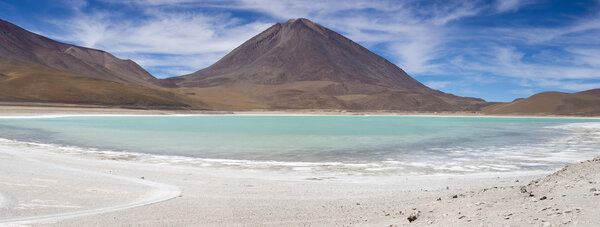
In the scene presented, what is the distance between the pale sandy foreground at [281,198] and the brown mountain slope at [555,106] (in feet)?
304

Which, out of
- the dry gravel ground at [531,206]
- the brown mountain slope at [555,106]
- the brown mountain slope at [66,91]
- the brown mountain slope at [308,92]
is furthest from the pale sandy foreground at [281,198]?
the brown mountain slope at [308,92]

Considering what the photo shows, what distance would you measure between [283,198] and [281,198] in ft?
0.10

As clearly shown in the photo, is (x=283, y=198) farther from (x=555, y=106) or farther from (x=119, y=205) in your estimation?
(x=555, y=106)

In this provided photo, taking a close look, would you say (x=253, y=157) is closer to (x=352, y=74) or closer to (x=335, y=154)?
(x=335, y=154)

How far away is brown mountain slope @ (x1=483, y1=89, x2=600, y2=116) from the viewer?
85250 mm

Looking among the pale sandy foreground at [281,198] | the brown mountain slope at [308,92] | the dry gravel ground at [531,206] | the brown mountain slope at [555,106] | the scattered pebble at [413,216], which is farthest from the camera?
the brown mountain slope at [308,92]

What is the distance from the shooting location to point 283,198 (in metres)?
6.15

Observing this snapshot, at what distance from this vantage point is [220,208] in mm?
5430

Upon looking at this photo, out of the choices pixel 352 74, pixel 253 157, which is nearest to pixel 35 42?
pixel 352 74

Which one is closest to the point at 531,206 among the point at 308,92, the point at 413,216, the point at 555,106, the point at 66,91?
the point at 413,216

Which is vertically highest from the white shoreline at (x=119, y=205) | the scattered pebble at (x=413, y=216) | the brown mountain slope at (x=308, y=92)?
the brown mountain slope at (x=308, y=92)

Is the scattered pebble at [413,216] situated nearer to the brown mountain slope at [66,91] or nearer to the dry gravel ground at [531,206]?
the dry gravel ground at [531,206]

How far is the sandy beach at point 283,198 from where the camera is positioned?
14.0 ft

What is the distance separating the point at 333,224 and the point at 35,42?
22265 centimetres
